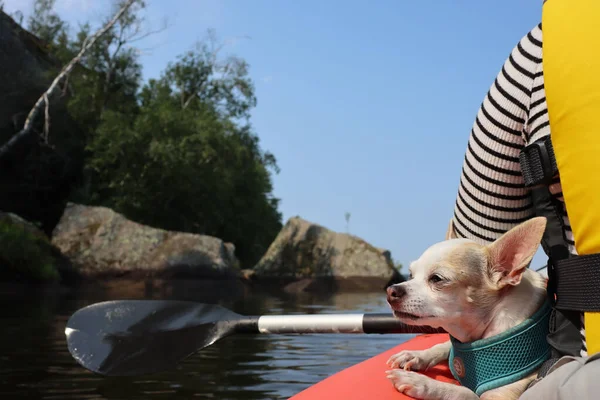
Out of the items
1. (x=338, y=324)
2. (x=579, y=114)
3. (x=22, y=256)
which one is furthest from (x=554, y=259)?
(x=22, y=256)

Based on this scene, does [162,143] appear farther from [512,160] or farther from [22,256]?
[512,160]

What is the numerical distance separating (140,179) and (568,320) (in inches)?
1039

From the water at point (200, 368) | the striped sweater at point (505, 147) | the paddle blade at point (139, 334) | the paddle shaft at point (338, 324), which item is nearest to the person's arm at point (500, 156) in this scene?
the striped sweater at point (505, 147)

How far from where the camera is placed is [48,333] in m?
8.07

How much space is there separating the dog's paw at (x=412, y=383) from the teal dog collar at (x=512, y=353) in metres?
0.13

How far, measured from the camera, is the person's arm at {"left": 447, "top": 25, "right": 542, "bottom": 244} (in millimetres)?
1550

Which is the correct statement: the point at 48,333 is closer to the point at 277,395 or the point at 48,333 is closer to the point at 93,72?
the point at 277,395

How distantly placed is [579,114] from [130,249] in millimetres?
20267

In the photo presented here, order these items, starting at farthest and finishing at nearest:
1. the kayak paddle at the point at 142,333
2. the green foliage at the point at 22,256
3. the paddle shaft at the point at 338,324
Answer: the green foliage at the point at 22,256 < the kayak paddle at the point at 142,333 < the paddle shaft at the point at 338,324

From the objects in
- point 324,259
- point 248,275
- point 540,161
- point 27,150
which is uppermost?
point 27,150

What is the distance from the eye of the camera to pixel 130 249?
2058 cm

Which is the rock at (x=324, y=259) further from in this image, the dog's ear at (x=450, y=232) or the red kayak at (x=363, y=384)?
the dog's ear at (x=450, y=232)

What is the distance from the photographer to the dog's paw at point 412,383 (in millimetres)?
1742

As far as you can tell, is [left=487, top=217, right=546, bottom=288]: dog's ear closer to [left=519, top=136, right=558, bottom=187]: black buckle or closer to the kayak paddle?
[left=519, top=136, right=558, bottom=187]: black buckle
